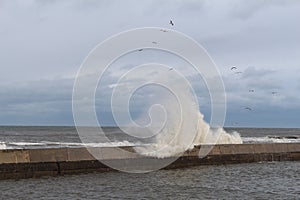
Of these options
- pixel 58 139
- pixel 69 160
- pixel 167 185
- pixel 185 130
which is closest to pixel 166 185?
pixel 167 185

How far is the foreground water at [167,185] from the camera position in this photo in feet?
53.8

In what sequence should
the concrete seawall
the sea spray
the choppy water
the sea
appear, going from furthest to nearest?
the choppy water → the sea spray → the concrete seawall → the sea

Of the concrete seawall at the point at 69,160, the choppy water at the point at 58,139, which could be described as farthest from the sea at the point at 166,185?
the choppy water at the point at 58,139

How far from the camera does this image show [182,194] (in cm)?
1664

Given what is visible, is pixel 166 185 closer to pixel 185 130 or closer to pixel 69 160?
pixel 69 160

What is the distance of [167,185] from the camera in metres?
18.7

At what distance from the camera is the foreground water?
1641 centimetres

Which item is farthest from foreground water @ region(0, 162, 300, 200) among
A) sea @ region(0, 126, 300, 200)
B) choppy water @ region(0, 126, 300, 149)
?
choppy water @ region(0, 126, 300, 149)

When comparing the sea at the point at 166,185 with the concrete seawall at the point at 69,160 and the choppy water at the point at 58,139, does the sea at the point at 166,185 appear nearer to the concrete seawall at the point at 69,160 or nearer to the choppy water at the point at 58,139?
the concrete seawall at the point at 69,160

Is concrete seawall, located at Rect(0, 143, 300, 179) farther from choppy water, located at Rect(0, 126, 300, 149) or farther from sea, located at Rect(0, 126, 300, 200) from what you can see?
choppy water, located at Rect(0, 126, 300, 149)

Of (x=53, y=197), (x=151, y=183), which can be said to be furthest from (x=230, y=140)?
(x=53, y=197)

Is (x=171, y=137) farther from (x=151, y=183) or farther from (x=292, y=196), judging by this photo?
(x=292, y=196)

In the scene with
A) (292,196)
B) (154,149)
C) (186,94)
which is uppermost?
(186,94)

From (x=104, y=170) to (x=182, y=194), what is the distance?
6.50 m
